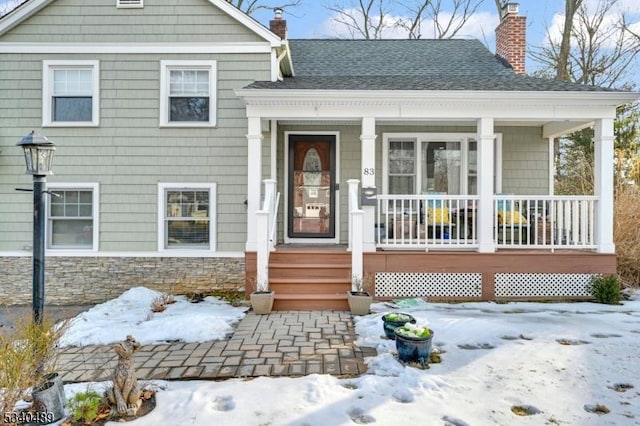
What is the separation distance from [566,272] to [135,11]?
8596mm

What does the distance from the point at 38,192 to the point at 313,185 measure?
529 centimetres

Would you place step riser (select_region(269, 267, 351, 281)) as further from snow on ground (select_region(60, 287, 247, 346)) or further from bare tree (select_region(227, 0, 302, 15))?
bare tree (select_region(227, 0, 302, 15))

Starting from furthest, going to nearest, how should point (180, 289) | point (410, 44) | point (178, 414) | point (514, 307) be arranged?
point (410, 44), point (180, 289), point (514, 307), point (178, 414)

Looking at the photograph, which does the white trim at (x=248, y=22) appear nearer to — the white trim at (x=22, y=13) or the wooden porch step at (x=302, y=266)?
the white trim at (x=22, y=13)

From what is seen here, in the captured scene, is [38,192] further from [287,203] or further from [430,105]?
[430,105]

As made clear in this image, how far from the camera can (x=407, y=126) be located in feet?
27.3

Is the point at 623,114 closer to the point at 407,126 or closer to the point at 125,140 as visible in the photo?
the point at 407,126

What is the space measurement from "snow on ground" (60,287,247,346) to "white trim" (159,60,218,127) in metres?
3.08

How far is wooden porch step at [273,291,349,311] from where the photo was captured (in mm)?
5957

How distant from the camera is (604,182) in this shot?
639 centimetres

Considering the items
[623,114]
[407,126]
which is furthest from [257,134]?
[623,114]

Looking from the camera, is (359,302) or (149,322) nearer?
(149,322)

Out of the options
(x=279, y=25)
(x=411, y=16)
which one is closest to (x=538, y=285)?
(x=279, y=25)

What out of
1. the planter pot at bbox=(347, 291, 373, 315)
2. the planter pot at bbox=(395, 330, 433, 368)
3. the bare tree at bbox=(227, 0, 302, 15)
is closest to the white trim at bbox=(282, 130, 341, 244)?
the planter pot at bbox=(347, 291, 373, 315)
